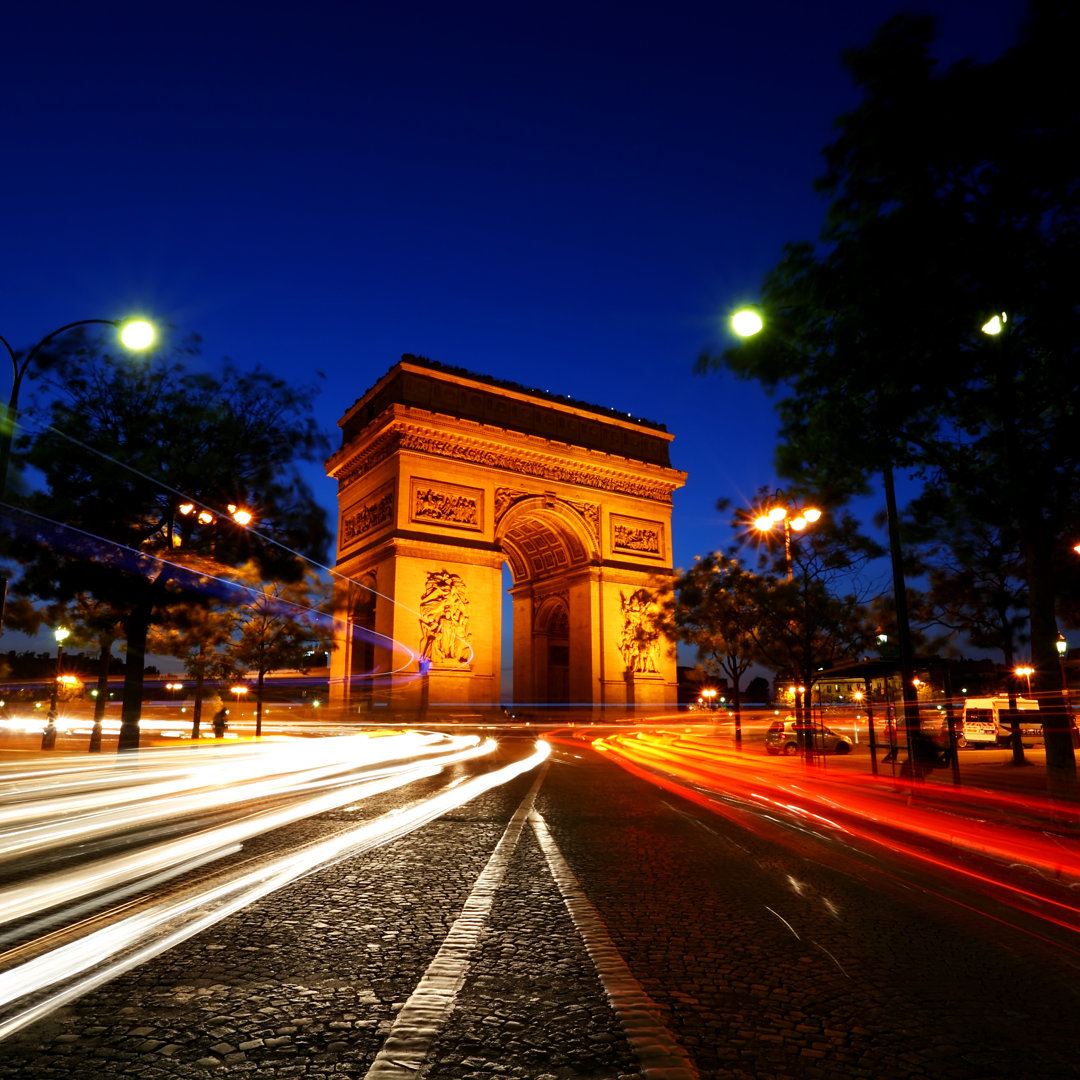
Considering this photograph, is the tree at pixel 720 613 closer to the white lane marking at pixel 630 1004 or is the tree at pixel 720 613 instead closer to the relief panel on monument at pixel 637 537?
the relief panel on monument at pixel 637 537

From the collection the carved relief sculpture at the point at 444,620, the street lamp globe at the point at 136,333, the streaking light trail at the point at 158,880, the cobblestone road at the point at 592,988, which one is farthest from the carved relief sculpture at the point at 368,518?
the cobblestone road at the point at 592,988

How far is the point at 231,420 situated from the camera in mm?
21188

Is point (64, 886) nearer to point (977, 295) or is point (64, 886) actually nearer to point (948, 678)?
point (977, 295)

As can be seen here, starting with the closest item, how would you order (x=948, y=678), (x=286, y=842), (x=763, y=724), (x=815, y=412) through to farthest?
(x=286, y=842), (x=815, y=412), (x=948, y=678), (x=763, y=724)

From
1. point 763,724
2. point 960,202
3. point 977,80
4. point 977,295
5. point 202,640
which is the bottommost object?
point 763,724

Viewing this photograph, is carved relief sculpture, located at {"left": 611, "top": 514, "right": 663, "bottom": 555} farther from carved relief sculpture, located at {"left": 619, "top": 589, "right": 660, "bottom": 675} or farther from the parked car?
the parked car

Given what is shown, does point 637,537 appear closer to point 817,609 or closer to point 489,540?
point 489,540

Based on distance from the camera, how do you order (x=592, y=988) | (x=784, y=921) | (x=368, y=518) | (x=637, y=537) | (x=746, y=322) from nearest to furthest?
(x=592, y=988) < (x=784, y=921) < (x=746, y=322) < (x=368, y=518) < (x=637, y=537)

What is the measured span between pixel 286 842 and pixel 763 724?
4560 cm

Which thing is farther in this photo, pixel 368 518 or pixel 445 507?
pixel 368 518

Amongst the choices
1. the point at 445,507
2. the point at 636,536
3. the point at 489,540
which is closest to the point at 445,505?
the point at 445,507

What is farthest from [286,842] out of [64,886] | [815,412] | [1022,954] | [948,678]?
[948,678]

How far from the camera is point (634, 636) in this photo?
43906 millimetres

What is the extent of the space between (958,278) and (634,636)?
35524 millimetres
